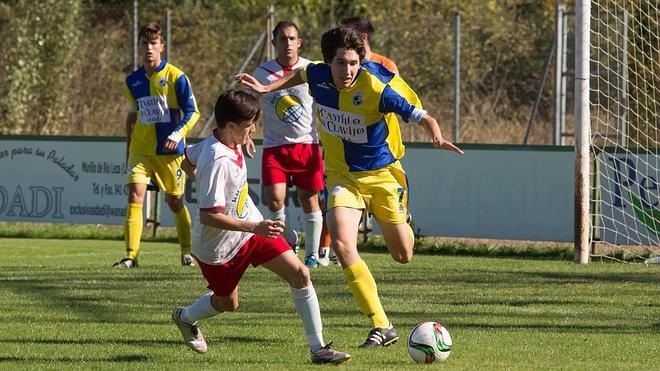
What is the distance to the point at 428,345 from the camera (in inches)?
280

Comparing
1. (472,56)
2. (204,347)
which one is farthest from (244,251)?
(472,56)

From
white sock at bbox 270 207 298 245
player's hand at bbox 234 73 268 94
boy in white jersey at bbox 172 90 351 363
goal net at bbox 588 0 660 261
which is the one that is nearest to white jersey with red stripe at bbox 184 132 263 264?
boy in white jersey at bbox 172 90 351 363

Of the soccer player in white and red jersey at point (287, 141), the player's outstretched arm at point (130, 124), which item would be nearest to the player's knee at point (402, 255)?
the soccer player in white and red jersey at point (287, 141)

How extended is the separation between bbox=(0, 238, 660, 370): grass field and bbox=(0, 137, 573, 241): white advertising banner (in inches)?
62.6

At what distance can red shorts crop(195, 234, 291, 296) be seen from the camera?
720cm

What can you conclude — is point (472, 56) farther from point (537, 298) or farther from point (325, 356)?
point (325, 356)

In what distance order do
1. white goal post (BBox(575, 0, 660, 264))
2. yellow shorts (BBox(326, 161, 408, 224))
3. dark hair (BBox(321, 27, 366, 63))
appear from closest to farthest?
dark hair (BBox(321, 27, 366, 63)), yellow shorts (BBox(326, 161, 408, 224)), white goal post (BBox(575, 0, 660, 264))

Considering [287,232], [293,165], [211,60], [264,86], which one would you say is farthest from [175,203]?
[211,60]

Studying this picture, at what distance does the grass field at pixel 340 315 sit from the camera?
7363mm

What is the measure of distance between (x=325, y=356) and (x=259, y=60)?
47.9 ft

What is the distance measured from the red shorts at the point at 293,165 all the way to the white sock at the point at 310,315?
511cm

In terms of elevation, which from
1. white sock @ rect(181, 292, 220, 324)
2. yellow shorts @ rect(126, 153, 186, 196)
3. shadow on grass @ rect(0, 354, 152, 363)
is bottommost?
shadow on grass @ rect(0, 354, 152, 363)

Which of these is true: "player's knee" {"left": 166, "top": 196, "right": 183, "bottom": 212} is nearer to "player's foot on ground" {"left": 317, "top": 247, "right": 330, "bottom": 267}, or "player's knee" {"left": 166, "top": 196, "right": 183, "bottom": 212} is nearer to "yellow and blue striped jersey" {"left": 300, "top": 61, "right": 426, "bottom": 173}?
"player's foot on ground" {"left": 317, "top": 247, "right": 330, "bottom": 267}

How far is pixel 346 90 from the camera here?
842 centimetres
